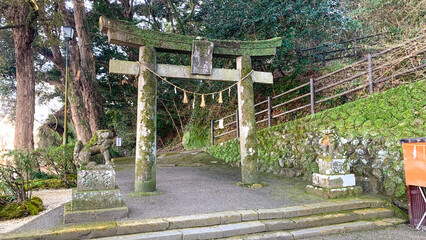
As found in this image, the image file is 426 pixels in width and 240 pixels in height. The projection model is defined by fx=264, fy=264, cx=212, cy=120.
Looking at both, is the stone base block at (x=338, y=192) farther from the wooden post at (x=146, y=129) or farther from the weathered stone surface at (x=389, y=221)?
the wooden post at (x=146, y=129)

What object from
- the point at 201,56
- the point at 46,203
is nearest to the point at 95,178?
the point at 46,203

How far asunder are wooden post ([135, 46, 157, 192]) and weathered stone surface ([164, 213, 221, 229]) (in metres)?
1.77

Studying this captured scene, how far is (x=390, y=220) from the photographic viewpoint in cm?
460

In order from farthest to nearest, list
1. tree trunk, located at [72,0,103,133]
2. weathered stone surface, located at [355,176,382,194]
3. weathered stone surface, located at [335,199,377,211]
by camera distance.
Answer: tree trunk, located at [72,0,103,133]
weathered stone surface, located at [355,176,382,194]
weathered stone surface, located at [335,199,377,211]

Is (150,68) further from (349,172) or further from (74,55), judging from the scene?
(74,55)

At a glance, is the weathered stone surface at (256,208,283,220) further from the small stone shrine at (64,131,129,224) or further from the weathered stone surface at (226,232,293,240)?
the small stone shrine at (64,131,129,224)

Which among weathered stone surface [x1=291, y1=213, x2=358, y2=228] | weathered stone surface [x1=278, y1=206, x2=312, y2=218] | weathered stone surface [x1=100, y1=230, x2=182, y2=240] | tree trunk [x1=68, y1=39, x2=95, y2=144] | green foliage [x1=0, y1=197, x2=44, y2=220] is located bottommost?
weathered stone surface [x1=291, y1=213, x2=358, y2=228]

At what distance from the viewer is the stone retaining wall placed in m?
5.29

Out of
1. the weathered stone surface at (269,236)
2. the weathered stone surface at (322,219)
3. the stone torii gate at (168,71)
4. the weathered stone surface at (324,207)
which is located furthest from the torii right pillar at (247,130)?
the weathered stone surface at (269,236)

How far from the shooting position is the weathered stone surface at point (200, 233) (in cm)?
366

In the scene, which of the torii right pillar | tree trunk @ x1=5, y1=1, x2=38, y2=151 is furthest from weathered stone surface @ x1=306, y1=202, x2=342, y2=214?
tree trunk @ x1=5, y1=1, x2=38, y2=151

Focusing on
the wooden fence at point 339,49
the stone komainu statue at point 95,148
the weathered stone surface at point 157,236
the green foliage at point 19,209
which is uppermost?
the wooden fence at point 339,49

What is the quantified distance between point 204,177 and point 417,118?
524cm

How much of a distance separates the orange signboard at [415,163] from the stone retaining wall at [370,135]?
849 mm
